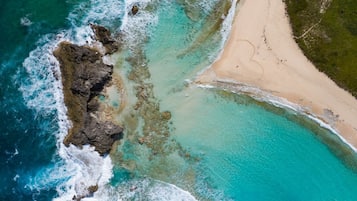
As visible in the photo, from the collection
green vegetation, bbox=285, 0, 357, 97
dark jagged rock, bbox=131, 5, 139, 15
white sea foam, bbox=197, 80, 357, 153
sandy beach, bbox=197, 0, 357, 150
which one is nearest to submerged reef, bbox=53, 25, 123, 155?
dark jagged rock, bbox=131, 5, 139, 15

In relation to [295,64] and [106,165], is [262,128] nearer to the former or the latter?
[295,64]

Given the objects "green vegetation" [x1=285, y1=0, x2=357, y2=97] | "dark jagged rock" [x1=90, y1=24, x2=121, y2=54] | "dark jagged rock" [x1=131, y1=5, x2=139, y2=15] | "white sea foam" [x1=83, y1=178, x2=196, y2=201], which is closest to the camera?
"green vegetation" [x1=285, y1=0, x2=357, y2=97]

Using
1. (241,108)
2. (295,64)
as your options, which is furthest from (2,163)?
(295,64)

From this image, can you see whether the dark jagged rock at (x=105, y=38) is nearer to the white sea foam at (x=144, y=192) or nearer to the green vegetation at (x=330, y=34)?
the white sea foam at (x=144, y=192)

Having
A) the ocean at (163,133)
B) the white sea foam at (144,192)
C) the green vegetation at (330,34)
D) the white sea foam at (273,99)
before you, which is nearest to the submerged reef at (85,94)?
the ocean at (163,133)

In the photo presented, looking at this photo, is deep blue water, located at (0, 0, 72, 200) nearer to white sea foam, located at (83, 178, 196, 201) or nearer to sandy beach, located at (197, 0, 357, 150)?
white sea foam, located at (83, 178, 196, 201)

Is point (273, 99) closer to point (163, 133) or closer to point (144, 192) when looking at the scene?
point (163, 133)

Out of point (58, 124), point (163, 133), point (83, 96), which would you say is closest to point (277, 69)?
point (163, 133)
